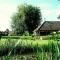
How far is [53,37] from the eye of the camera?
3689 mm

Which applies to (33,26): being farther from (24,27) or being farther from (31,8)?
(31,8)

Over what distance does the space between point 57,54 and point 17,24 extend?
73090 millimetres

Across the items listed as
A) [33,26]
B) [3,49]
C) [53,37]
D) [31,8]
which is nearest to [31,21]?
[33,26]

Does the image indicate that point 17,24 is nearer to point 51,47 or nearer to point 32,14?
point 32,14

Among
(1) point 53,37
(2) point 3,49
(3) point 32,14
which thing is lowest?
(2) point 3,49

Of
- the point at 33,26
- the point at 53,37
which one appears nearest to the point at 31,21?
the point at 33,26

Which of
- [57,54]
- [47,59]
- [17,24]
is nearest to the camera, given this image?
[57,54]

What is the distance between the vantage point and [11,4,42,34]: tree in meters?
71.3

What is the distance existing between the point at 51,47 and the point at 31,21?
68.9 m

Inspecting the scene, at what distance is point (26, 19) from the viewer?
72.0m

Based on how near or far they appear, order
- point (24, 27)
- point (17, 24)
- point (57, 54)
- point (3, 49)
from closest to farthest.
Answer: point (57, 54), point (3, 49), point (24, 27), point (17, 24)

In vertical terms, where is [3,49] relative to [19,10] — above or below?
below

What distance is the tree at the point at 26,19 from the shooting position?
7131 cm

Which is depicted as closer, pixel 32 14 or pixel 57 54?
pixel 57 54
